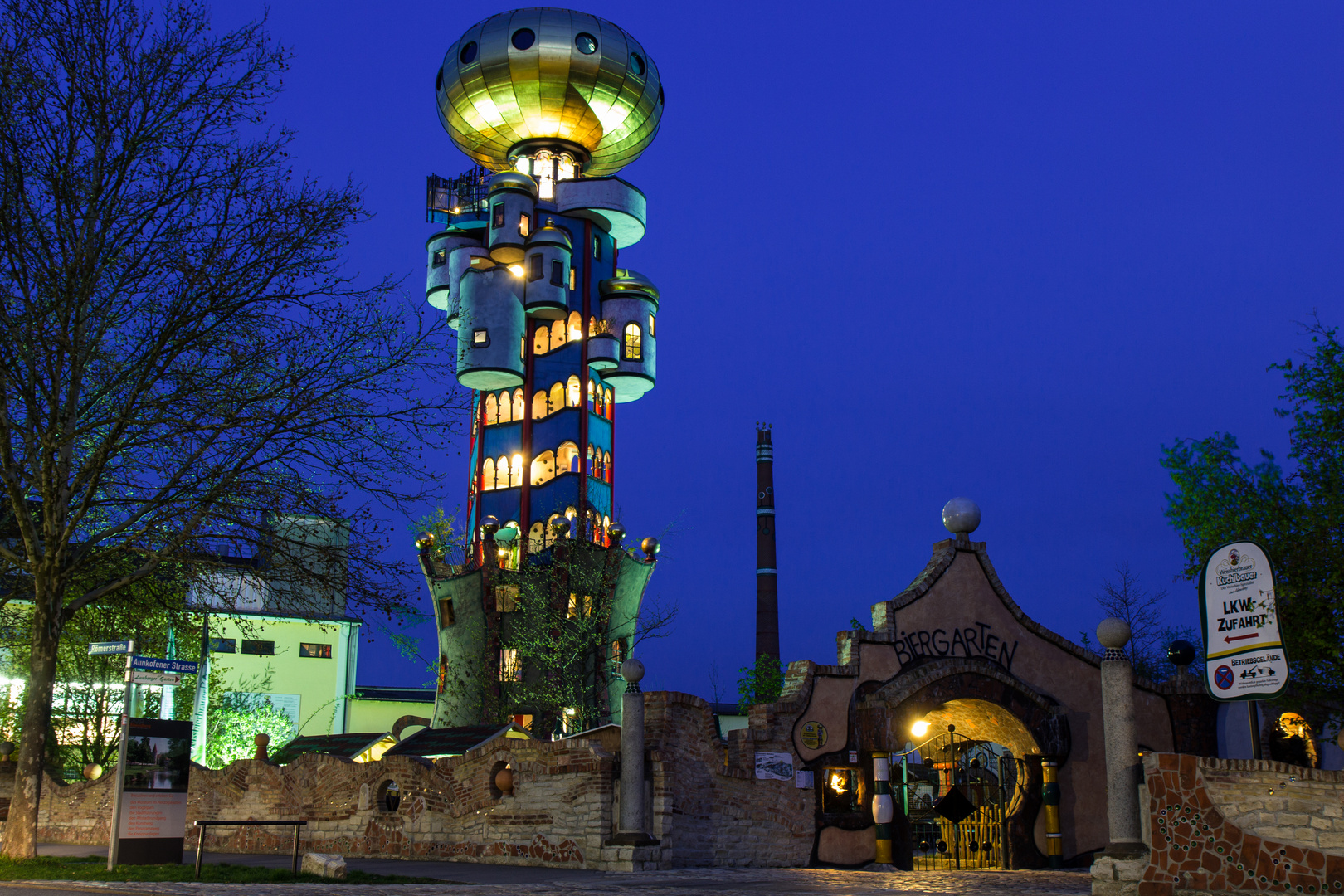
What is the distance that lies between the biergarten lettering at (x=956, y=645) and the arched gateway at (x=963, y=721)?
0.02m

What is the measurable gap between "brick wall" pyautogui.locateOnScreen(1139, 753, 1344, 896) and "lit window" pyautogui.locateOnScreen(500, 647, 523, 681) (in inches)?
1266

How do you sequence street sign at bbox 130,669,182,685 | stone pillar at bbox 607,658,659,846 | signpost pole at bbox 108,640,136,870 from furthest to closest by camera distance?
1. stone pillar at bbox 607,658,659,846
2. signpost pole at bbox 108,640,136,870
3. street sign at bbox 130,669,182,685

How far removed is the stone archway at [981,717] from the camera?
66.1 ft

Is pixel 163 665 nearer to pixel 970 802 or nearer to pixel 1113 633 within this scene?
pixel 1113 633

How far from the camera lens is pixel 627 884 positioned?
14.3m

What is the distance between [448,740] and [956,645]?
1274cm

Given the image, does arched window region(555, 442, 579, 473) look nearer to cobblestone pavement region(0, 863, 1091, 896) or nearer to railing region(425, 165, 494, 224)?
railing region(425, 165, 494, 224)

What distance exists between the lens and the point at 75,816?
25.4 meters

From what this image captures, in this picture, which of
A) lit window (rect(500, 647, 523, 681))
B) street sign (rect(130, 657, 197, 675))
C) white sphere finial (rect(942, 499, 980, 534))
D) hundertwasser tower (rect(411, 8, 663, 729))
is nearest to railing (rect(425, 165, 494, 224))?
hundertwasser tower (rect(411, 8, 663, 729))

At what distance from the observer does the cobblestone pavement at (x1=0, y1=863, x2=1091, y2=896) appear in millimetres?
12398

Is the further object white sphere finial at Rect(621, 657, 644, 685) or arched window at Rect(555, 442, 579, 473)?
arched window at Rect(555, 442, 579, 473)

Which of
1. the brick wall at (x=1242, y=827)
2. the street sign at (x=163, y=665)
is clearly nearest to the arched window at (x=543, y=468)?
the street sign at (x=163, y=665)

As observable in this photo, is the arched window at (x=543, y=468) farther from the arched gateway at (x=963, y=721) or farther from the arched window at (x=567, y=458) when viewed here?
the arched gateway at (x=963, y=721)

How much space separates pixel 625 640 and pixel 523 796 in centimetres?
2525
